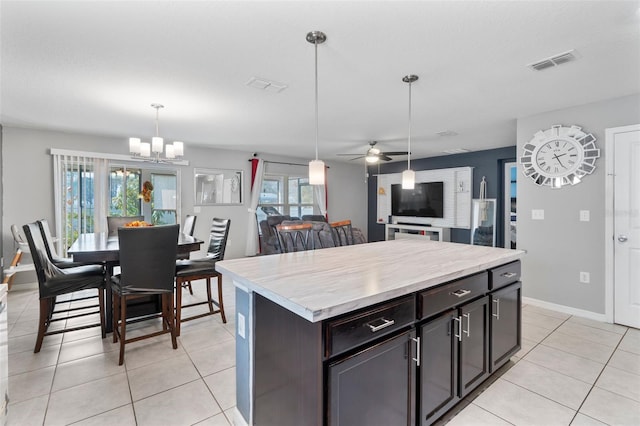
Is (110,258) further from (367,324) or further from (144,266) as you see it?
(367,324)

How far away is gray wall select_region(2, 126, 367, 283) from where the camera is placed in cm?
414

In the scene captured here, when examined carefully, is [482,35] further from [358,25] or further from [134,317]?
[134,317]

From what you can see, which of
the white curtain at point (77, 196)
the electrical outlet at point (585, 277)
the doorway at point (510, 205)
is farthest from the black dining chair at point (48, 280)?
the doorway at point (510, 205)

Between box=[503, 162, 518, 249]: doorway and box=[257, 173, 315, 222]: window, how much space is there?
421cm

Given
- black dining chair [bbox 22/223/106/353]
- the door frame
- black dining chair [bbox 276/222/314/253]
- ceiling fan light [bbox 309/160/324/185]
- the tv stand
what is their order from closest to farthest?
ceiling fan light [bbox 309/160/324/185], black dining chair [bbox 22/223/106/353], black dining chair [bbox 276/222/314/253], the door frame, the tv stand

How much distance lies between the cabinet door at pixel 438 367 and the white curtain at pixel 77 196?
524cm

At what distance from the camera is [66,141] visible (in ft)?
14.8

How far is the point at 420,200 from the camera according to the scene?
715cm

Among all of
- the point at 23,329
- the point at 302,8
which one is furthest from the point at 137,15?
the point at 23,329

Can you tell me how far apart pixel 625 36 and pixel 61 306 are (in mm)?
5746

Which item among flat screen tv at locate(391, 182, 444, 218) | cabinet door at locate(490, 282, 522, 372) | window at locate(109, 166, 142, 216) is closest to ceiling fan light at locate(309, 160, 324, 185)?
cabinet door at locate(490, 282, 522, 372)

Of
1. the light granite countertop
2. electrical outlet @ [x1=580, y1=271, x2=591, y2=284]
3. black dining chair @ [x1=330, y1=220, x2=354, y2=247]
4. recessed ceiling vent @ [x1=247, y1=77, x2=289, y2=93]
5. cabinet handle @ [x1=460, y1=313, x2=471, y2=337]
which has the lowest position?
electrical outlet @ [x1=580, y1=271, x2=591, y2=284]

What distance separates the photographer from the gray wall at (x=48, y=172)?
13.6ft

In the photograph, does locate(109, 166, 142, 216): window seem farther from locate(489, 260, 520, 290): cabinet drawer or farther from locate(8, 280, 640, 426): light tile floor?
locate(489, 260, 520, 290): cabinet drawer
